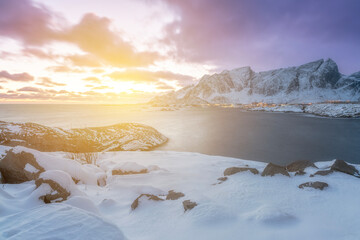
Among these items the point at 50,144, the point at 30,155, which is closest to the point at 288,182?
the point at 30,155

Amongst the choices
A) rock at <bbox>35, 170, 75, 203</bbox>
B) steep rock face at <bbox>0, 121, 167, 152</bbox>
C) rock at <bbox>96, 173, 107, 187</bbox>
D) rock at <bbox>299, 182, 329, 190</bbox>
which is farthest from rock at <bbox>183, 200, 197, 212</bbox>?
steep rock face at <bbox>0, 121, 167, 152</bbox>

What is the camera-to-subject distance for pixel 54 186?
5.80 meters

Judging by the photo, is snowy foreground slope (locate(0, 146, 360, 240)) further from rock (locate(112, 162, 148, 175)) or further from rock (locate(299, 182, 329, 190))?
rock (locate(112, 162, 148, 175))

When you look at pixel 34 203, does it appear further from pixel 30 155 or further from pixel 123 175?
pixel 123 175

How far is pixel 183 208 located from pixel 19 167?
23.6ft

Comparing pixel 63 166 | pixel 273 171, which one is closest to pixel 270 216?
pixel 273 171

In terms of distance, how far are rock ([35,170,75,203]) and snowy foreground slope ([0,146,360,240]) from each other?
0.09 ft

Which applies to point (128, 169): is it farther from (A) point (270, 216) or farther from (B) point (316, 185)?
(B) point (316, 185)

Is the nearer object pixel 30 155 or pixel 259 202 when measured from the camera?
pixel 259 202

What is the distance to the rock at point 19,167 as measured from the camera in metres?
6.89

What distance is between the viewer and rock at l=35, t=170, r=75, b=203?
5.48 meters

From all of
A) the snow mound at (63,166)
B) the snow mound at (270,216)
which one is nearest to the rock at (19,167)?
the snow mound at (63,166)

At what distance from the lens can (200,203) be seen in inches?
206

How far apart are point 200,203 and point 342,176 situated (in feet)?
21.8
